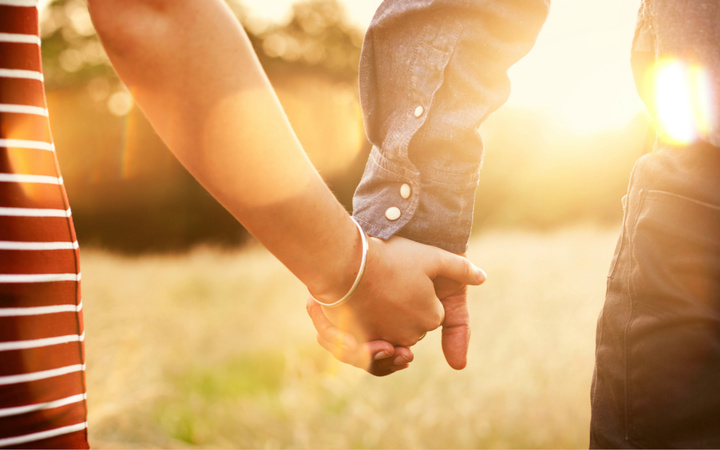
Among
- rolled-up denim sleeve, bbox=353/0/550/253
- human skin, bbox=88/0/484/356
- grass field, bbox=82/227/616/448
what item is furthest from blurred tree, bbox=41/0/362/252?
human skin, bbox=88/0/484/356

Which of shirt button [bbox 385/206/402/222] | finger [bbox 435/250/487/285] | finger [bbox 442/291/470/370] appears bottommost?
finger [bbox 442/291/470/370]

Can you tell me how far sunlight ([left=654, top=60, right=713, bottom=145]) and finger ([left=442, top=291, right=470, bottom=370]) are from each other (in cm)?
66

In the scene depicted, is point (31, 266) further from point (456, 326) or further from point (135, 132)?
point (135, 132)

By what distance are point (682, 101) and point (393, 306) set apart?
72 centimetres

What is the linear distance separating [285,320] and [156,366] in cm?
114

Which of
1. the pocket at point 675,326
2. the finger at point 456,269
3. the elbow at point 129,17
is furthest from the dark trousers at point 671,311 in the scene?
the elbow at point 129,17

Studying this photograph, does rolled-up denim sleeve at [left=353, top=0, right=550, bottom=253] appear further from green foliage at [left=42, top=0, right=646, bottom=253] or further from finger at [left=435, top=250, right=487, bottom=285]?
green foliage at [left=42, top=0, right=646, bottom=253]

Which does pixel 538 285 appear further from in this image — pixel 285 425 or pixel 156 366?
pixel 156 366

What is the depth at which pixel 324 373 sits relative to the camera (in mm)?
3941

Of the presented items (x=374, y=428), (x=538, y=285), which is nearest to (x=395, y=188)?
(x=374, y=428)

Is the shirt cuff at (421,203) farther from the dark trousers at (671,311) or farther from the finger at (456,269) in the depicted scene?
the dark trousers at (671,311)

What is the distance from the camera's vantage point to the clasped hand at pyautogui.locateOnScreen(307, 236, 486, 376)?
1214 millimetres

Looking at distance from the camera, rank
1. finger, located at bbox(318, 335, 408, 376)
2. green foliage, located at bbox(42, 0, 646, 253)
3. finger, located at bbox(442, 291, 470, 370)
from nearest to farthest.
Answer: finger, located at bbox(318, 335, 408, 376)
finger, located at bbox(442, 291, 470, 370)
green foliage, located at bbox(42, 0, 646, 253)

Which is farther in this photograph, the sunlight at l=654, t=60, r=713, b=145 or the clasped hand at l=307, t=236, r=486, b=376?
the clasped hand at l=307, t=236, r=486, b=376
